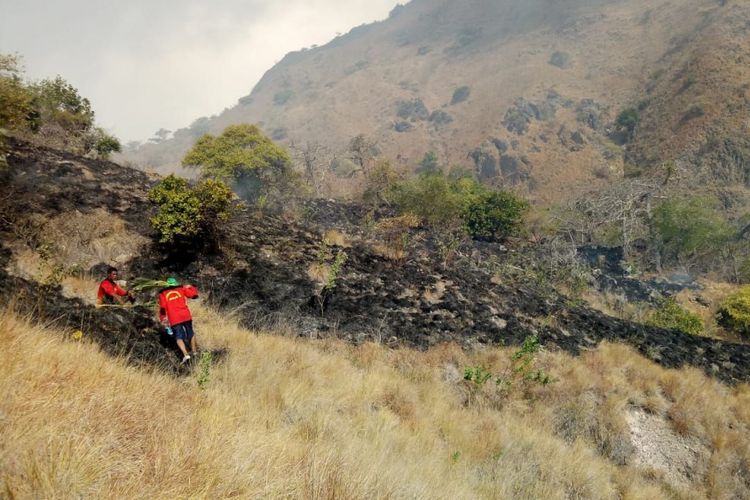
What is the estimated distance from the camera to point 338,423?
163 inches

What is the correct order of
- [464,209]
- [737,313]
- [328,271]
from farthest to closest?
1. [464,209]
2. [737,313]
3. [328,271]

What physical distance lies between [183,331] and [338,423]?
10.0 feet

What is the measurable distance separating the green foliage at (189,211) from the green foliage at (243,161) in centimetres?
1619

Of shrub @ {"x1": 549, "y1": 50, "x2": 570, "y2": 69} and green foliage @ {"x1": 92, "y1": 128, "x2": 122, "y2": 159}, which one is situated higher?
green foliage @ {"x1": 92, "y1": 128, "x2": 122, "y2": 159}

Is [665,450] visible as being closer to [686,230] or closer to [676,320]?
[676,320]

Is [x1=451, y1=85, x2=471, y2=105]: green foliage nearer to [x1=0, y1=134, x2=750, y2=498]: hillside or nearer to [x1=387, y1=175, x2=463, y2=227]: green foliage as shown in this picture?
[x1=387, y1=175, x2=463, y2=227]: green foliage

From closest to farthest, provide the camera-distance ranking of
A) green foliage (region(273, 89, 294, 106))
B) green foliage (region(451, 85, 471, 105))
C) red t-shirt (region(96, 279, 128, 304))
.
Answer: red t-shirt (region(96, 279, 128, 304)) → green foliage (region(451, 85, 471, 105)) → green foliage (region(273, 89, 294, 106))

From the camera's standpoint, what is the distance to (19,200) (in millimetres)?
8516

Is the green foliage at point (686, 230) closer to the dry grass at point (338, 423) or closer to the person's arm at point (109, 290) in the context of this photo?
the dry grass at point (338, 423)

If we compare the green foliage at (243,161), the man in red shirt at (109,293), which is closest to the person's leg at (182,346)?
the man in red shirt at (109,293)

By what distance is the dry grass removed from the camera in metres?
2.07

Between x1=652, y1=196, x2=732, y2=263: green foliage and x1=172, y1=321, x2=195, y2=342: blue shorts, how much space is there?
30.0 meters

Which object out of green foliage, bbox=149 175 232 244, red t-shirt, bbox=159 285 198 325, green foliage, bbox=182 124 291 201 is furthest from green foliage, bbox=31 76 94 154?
red t-shirt, bbox=159 285 198 325

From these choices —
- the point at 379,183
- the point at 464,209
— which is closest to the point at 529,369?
the point at 464,209
